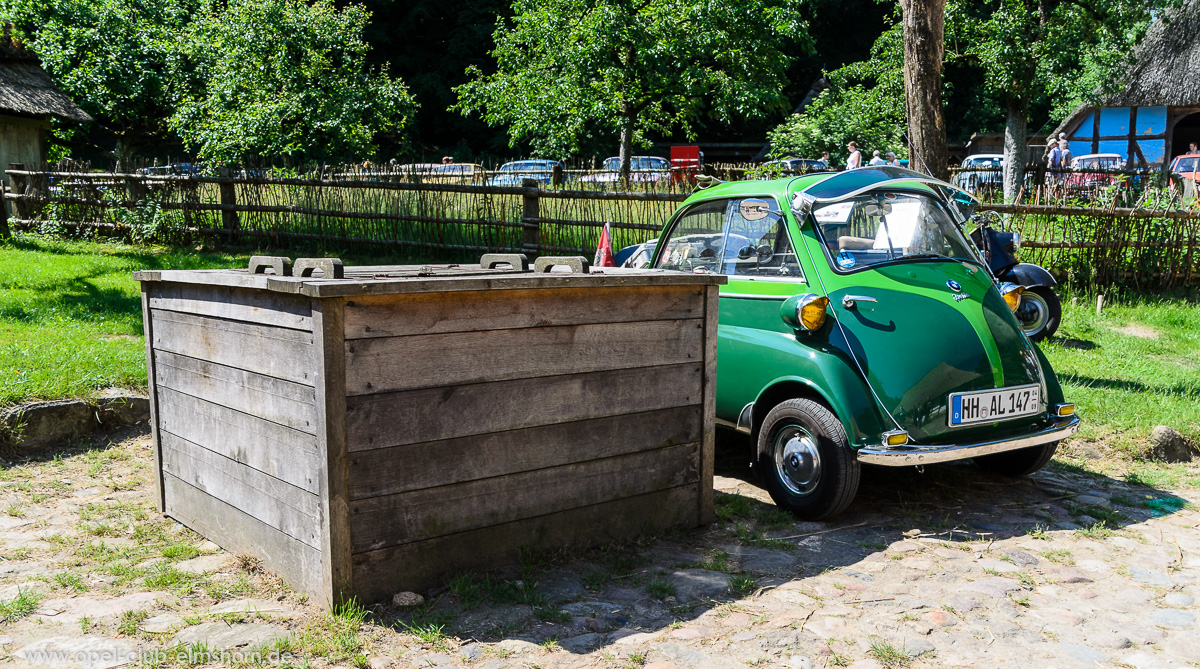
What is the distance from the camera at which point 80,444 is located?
5.61m

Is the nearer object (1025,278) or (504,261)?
(504,261)

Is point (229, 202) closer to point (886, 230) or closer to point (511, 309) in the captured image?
point (886, 230)

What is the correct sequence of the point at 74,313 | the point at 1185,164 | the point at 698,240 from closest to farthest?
the point at 698,240 → the point at 74,313 → the point at 1185,164

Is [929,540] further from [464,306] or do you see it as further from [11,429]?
[11,429]

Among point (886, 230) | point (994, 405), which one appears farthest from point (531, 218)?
point (994, 405)

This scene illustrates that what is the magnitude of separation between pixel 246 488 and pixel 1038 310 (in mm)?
6765

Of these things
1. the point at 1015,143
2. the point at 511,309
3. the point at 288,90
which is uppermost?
the point at 288,90

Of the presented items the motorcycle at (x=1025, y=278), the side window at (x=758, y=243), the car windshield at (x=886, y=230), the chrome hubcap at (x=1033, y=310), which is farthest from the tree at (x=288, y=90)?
the car windshield at (x=886, y=230)

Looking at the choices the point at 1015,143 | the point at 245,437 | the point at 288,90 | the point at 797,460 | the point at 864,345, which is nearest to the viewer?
the point at 245,437

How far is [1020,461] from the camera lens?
16.8 ft

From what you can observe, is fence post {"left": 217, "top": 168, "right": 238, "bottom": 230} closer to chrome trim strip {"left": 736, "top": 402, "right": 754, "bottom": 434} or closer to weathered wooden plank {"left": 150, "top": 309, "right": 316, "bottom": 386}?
weathered wooden plank {"left": 150, "top": 309, "right": 316, "bottom": 386}

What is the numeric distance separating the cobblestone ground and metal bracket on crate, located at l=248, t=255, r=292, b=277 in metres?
1.24

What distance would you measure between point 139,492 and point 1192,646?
4943 mm

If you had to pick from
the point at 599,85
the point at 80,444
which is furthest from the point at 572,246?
the point at 599,85
